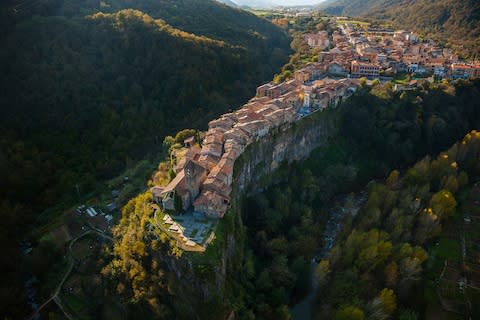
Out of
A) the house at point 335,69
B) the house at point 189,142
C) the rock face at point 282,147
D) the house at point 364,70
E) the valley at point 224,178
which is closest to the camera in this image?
the valley at point 224,178

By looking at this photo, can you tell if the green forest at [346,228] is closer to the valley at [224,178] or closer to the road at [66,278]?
the valley at [224,178]

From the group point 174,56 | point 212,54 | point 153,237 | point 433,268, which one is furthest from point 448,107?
point 153,237

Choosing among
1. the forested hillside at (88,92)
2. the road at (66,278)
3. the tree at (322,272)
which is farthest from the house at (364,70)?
the road at (66,278)

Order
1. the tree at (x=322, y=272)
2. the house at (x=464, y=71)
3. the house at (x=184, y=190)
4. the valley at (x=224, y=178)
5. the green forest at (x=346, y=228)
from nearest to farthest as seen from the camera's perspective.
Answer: the green forest at (x=346, y=228)
the valley at (x=224, y=178)
the house at (x=184, y=190)
the tree at (x=322, y=272)
the house at (x=464, y=71)

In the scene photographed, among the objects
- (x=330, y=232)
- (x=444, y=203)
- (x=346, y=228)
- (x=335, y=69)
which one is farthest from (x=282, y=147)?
(x=335, y=69)

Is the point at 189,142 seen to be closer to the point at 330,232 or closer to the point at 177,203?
the point at 177,203

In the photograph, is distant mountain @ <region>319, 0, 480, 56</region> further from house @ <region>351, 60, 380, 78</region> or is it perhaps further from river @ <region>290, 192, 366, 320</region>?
river @ <region>290, 192, 366, 320</region>
